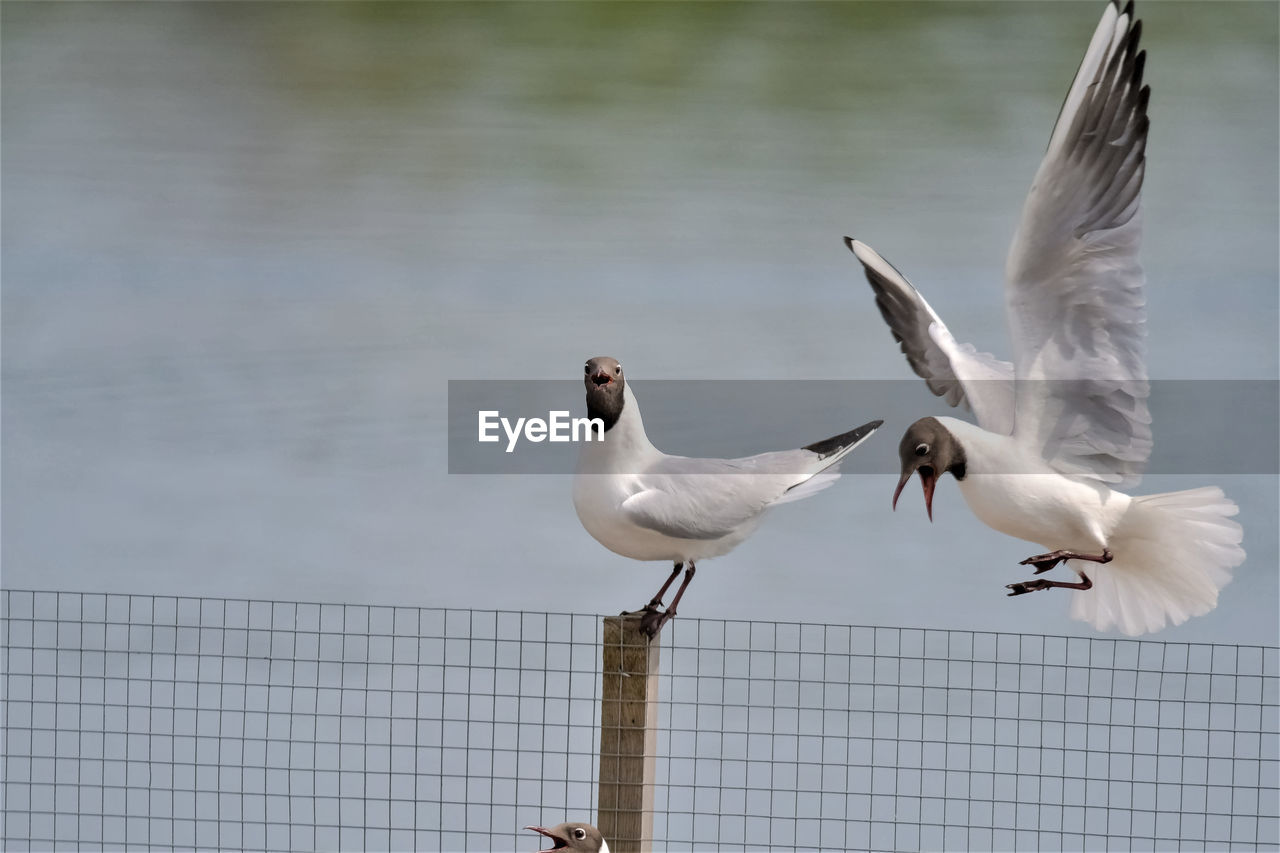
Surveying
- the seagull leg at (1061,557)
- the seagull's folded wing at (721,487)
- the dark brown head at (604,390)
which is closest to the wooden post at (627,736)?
the seagull's folded wing at (721,487)

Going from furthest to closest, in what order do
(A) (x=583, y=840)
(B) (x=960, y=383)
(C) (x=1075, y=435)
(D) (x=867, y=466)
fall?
(D) (x=867, y=466), (B) (x=960, y=383), (C) (x=1075, y=435), (A) (x=583, y=840)

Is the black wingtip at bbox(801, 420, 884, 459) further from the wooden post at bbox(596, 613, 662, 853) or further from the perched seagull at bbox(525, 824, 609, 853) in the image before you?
the perched seagull at bbox(525, 824, 609, 853)

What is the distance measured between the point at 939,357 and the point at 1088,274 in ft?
1.17

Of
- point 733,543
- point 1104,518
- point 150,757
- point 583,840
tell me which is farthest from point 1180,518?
point 150,757

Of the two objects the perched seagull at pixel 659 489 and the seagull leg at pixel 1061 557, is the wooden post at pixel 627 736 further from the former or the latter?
the seagull leg at pixel 1061 557

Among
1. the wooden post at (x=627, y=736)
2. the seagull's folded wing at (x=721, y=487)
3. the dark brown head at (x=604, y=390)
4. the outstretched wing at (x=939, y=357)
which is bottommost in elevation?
the wooden post at (x=627, y=736)

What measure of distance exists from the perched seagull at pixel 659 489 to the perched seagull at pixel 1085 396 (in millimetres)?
204

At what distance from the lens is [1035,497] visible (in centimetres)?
232

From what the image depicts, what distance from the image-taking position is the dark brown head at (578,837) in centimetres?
222

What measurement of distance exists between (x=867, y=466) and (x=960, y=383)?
A: 1247mm

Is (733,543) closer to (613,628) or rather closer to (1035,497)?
(613,628)

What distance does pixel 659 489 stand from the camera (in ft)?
7.55

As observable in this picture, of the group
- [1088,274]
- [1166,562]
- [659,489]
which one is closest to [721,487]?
[659,489]

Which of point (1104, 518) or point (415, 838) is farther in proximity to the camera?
point (415, 838)
